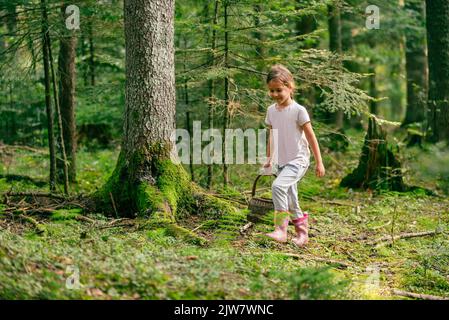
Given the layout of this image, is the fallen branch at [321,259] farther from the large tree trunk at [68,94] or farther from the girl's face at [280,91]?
the large tree trunk at [68,94]

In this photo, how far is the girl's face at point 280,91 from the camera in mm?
6871

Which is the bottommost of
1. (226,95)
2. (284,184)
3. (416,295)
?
(416,295)

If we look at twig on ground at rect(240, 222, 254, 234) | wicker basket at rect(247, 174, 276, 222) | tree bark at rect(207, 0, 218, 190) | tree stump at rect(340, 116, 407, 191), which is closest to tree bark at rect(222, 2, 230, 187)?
tree bark at rect(207, 0, 218, 190)

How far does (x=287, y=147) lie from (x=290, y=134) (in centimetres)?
17

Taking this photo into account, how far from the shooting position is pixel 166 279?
475 cm

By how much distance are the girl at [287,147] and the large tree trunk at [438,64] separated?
551 cm

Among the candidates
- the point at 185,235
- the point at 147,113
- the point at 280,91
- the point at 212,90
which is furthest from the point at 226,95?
the point at 185,235

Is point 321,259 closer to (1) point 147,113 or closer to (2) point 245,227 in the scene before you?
(2) point 245,227

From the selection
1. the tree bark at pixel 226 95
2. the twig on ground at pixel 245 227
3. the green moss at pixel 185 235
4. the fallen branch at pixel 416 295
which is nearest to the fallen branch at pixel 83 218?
the green moss at pixel 185 235

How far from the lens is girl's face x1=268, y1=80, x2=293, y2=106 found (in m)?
6.87

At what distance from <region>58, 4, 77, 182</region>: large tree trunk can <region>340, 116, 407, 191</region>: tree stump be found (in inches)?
239

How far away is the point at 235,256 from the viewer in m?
5.92

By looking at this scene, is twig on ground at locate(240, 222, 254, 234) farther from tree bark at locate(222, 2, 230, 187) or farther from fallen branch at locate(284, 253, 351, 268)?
tree bark at locate(222, 2, 230, 187)
